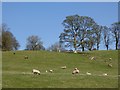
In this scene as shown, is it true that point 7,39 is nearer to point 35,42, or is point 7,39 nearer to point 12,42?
point 12,42

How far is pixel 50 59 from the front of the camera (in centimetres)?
4791

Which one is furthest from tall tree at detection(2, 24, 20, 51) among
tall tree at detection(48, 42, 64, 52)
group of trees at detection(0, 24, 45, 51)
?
tall tree at detection(48, 42, 64, 52)

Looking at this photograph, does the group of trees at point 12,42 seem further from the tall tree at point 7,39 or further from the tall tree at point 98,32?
the tall tree at point 98,32

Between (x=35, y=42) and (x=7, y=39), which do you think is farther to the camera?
(x=35, y=42)

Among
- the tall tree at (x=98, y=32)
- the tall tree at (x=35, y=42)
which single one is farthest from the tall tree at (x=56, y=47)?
the tall tree at (x=98, y=32)

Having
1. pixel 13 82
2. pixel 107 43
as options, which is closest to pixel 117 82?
pixel 13 82

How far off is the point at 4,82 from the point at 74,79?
15.8ft

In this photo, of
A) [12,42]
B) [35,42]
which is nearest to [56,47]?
[35,42]

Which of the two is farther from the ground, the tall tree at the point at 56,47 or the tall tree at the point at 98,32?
the tall tree at the point at 98,32

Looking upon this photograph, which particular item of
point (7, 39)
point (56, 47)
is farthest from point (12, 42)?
point (56, 47)

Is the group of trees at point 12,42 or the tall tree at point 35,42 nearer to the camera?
the group of trees at point 12,42

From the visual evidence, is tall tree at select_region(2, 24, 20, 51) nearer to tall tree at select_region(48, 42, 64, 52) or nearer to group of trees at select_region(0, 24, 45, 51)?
group of trees at select_region(0, 24, 45, 51)

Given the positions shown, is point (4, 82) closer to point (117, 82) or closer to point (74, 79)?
point (74, 79)

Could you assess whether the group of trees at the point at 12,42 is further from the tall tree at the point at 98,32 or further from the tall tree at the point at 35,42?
the tall tree at the point at 98,32
